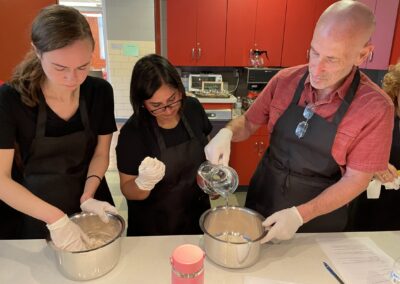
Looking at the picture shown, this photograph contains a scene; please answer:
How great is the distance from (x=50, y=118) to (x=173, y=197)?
59cm

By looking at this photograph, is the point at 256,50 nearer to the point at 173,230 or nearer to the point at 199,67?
the point at 199,67

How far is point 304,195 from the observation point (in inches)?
48.3

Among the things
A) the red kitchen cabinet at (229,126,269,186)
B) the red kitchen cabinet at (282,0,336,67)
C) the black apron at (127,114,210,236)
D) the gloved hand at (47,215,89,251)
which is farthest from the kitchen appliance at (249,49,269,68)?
the gloved hand at (47,215,89,251)

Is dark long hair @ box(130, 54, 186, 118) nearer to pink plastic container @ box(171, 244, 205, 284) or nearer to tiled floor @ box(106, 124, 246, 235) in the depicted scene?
pink plastic container @ box(171, 244, 205, 284)

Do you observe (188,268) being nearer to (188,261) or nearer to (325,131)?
(188,261)

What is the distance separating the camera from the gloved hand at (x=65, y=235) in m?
0.89

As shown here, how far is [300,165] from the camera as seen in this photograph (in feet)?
3.94

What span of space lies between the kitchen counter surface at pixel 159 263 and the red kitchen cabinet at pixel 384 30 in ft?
6.87

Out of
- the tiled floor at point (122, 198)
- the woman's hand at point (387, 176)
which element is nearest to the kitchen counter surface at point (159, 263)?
the woman's hand at point (387, 176)

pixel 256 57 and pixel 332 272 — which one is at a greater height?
pixel 256 57

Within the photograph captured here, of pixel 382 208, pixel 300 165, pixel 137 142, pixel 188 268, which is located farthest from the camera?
pixel 382 208

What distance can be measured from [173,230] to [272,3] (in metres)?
2.59

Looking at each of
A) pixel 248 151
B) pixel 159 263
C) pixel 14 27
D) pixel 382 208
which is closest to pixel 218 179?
pixel 159 263

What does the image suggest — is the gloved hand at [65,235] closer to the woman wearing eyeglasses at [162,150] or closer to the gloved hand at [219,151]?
the woman wearing eyeglasses at [162,150]
